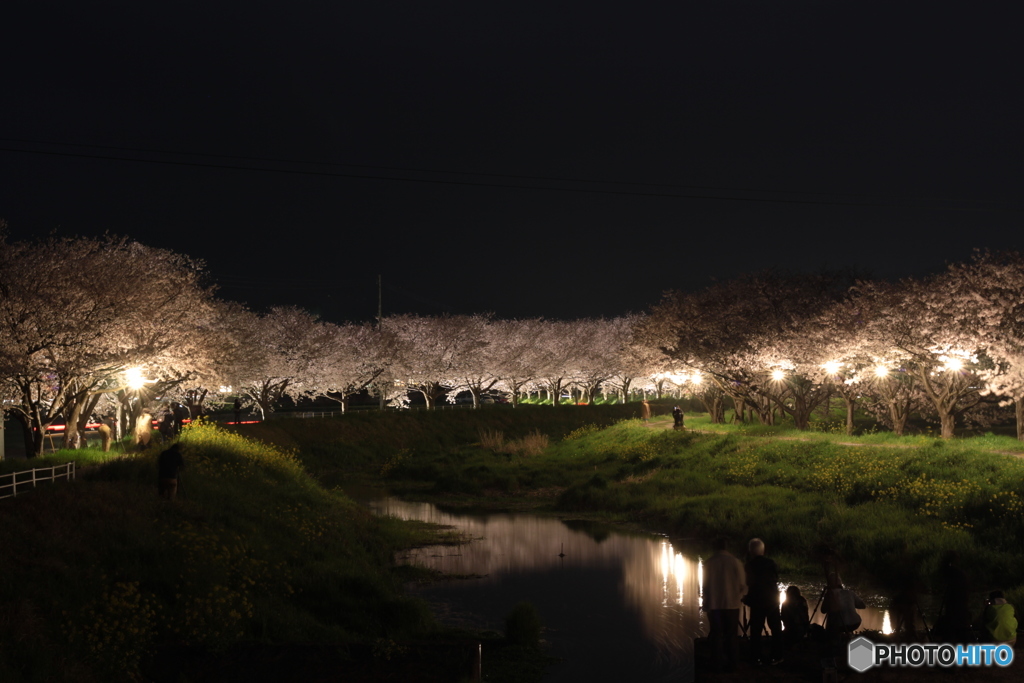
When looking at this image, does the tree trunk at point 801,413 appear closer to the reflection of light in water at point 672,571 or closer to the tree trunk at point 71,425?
the reflection of light in water at point 672,571

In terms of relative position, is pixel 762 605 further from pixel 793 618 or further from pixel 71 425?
pixel 71 425

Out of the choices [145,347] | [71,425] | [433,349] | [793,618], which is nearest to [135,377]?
[145,347]

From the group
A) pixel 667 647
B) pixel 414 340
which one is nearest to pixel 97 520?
pixel 667 647

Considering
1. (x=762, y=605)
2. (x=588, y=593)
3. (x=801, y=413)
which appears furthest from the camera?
(x=801, y=413)

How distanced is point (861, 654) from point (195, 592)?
34.8 feet

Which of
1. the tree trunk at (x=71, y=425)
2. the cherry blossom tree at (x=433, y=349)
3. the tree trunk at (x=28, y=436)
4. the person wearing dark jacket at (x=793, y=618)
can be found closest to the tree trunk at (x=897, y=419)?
the person wearing dark jacket at (x=793, y=618)

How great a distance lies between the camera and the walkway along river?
15.3 m

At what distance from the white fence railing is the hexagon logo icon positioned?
1725cm

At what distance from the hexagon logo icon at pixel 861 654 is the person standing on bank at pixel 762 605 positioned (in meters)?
0.87

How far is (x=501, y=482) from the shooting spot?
3888 cm

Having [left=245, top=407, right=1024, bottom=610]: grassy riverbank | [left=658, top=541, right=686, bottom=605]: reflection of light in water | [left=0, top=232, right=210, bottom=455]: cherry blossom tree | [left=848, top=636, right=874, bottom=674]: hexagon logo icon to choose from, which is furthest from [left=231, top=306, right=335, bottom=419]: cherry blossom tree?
[left=848, top=636, right=874, bottom=674]: hexagon logo icon

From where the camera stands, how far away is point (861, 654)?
10.5 meters

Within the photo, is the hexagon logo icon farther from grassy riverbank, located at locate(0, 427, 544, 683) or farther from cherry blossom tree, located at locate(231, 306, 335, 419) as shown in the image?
cherry blossom tree, located at locate(231, 306, 335, 419)

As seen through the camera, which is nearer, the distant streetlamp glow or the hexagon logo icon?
the hexagon logo icon
